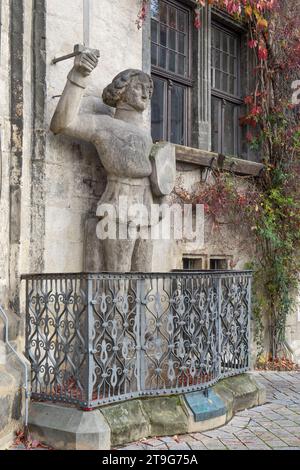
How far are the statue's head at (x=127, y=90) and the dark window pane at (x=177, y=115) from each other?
75.6 inches

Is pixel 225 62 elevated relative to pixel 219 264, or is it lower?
elevated

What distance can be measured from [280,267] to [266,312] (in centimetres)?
70

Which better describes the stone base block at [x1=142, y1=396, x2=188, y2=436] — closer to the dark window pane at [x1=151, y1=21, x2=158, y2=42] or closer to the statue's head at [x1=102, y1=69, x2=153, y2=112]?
the statue's head at [x1=102, y1=69, x2=153, y2=112]

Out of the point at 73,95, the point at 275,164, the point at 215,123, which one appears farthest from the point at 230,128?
the point at 73,95

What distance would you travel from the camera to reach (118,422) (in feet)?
14.2

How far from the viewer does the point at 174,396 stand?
15.9 ft

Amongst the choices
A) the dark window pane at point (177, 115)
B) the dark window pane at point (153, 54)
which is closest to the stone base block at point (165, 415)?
Result: the dark window pane at point (177, 115)

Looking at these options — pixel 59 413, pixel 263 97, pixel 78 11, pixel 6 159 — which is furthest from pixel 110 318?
pixel 263 97

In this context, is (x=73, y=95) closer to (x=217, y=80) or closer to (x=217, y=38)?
(x=217, y=80)

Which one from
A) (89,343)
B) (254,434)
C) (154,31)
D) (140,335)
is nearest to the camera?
(89,343)

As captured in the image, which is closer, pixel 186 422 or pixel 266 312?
pixel 186 422

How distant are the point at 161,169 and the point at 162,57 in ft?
7.46

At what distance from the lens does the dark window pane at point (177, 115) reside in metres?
7.43

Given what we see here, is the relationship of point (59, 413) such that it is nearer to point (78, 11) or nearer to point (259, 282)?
point (78, 11)
